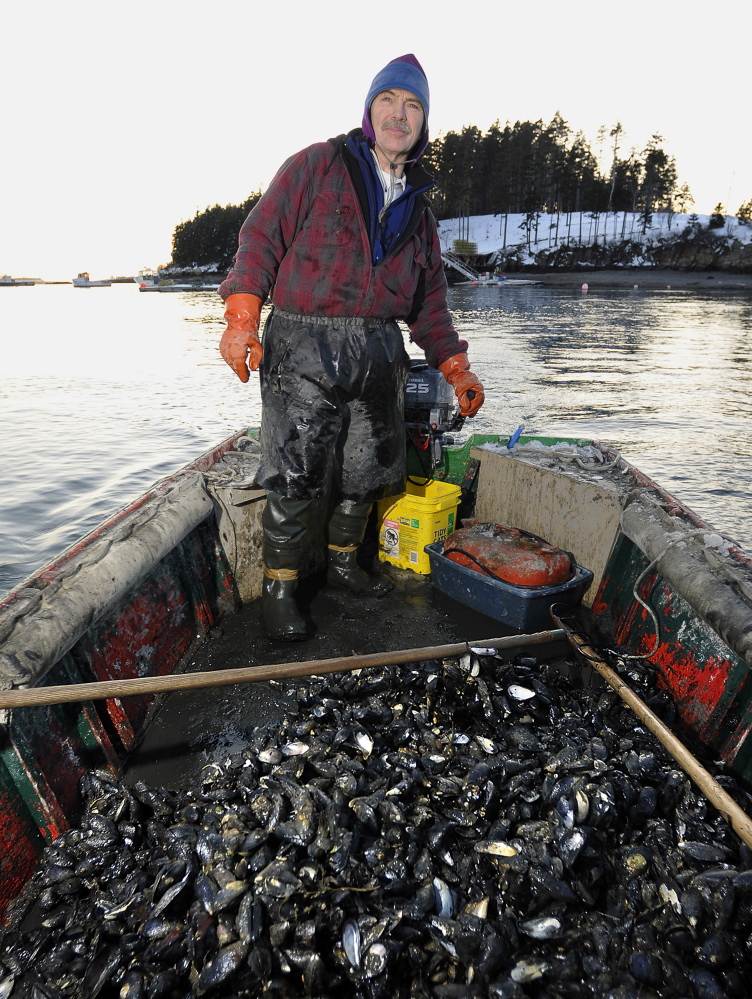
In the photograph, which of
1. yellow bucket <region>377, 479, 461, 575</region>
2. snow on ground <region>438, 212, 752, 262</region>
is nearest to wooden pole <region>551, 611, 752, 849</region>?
yellow bucket <region>377, 479, 461, 575</region>

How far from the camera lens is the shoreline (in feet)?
218

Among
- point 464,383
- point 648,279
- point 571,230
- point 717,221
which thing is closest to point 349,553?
point 464,383

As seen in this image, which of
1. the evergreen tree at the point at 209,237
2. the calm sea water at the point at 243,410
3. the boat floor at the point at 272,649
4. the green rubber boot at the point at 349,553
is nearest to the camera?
the boat floor at the point at 272,649

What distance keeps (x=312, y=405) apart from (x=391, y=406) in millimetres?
641

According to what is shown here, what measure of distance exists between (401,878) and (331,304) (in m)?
2.87

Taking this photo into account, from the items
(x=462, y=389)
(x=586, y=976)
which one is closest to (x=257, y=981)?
(x=586, y=976)

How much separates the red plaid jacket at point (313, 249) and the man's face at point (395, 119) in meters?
0.24

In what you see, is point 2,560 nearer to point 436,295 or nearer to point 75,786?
point 75,786

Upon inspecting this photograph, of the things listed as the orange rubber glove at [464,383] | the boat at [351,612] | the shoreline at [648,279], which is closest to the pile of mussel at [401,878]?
the boat at [351,612]

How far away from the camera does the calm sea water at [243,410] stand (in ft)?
29.3

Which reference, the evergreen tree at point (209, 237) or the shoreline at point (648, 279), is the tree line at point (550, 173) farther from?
the evergreen tree at point (209, 237)

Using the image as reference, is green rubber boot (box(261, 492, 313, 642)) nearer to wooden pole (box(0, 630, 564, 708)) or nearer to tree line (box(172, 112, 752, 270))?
wooden pole (box(0, 630, 564, 708))

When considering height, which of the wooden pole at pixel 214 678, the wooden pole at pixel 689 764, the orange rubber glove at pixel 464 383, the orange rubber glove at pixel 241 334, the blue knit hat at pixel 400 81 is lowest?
the wooden pole at pixel 689 764

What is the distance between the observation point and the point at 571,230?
307ft
